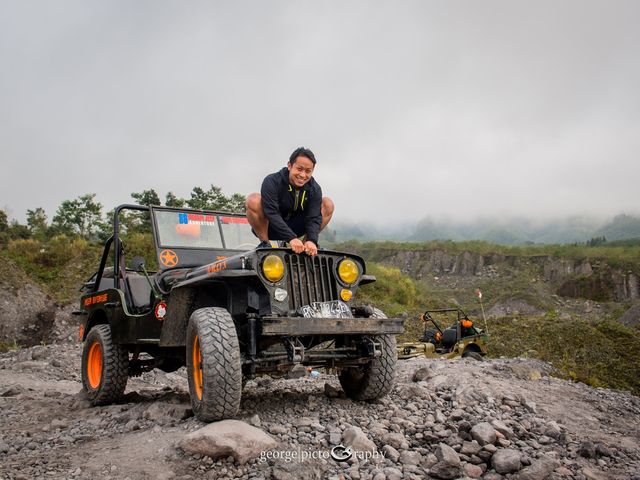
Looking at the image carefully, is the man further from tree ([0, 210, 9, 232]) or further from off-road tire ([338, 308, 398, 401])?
tree ([0, 210, 9, 232])

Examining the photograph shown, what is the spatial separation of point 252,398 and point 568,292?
30.5 meters

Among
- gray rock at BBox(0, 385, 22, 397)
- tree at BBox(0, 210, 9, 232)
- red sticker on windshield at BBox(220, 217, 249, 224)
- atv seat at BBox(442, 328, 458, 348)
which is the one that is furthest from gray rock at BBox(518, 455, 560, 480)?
tree at BBox(0, 210, 9, 232)

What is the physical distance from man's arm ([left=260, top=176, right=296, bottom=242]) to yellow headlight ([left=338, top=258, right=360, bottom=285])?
1.71ft

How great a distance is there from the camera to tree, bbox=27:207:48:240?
24.8 meters

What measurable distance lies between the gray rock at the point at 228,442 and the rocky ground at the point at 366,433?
5 centimetres

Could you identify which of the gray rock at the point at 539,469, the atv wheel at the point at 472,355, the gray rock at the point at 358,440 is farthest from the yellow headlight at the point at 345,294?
the atv wheel at the point at 472,355

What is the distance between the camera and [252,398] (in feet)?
16.6

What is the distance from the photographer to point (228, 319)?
384 centimetres

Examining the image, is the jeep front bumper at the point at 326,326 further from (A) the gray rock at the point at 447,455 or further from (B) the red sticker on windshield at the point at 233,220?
(B) the red sticker on windshield at the point at 233,220

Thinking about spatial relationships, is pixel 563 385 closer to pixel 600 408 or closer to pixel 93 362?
pixel 600 408

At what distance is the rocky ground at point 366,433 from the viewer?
325 cm

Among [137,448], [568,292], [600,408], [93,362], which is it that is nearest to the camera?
[137,448]

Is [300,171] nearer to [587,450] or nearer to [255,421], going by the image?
[255,421]

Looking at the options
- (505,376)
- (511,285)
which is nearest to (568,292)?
(511,285)
